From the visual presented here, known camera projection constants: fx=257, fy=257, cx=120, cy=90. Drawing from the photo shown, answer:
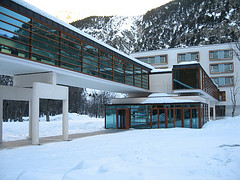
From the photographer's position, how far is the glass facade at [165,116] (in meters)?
22.4

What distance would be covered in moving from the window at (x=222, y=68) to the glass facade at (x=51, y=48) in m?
31.9

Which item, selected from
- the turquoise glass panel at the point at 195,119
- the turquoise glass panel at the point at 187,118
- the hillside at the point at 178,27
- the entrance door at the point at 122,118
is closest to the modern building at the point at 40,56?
the entrance door at the point at 122,118

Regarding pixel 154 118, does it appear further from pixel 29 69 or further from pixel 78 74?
pixel 29 69

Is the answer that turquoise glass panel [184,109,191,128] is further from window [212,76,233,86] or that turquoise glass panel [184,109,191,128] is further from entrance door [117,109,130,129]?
window [212,76,233,86]

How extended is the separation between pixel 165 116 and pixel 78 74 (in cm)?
965

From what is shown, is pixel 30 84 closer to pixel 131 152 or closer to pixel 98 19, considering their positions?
pixel 131 152

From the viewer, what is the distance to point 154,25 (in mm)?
119562

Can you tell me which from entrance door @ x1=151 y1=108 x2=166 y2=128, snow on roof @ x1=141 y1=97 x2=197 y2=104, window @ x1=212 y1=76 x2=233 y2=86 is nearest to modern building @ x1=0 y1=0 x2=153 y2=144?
entrance door @ x1=151 y1=108 x2=166 y2=128

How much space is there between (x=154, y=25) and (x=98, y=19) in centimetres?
5180

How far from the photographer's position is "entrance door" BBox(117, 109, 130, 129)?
78.0 ft

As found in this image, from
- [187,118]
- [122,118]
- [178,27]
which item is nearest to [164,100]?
[187,118]

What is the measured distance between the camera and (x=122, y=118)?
79.1 feet

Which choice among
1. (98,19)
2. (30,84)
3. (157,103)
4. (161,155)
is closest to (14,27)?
(30,84)

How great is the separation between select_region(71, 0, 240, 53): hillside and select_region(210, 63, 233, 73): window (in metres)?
33.9
